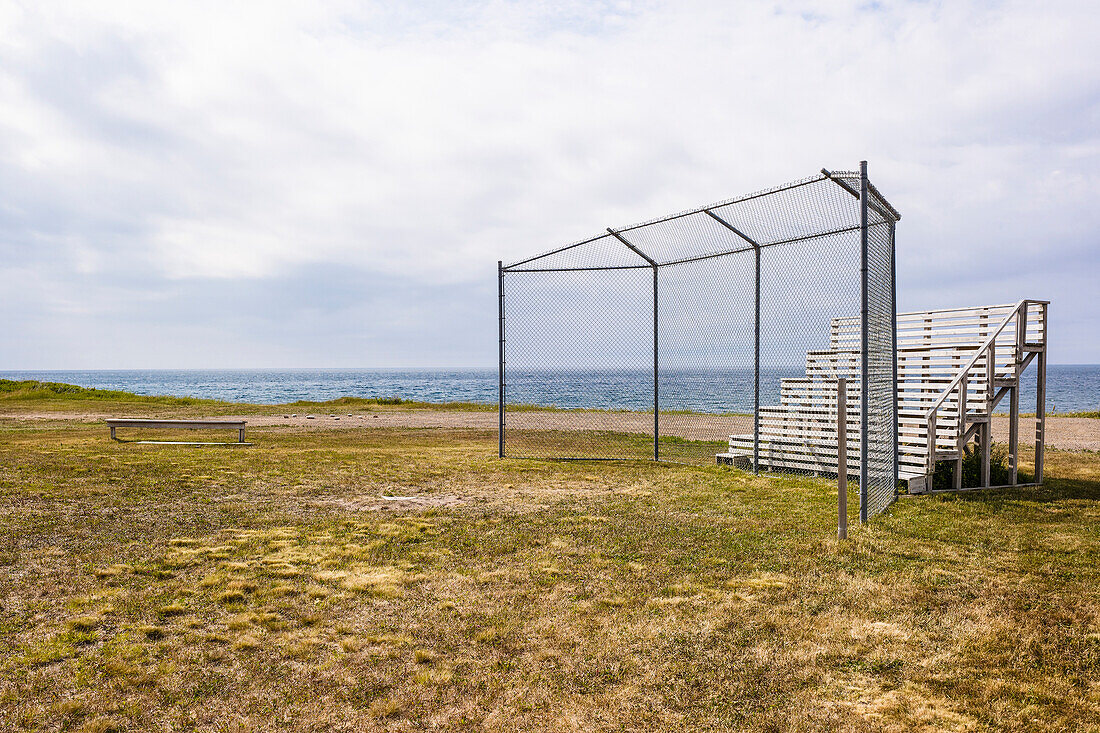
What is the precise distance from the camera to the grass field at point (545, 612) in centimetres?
312

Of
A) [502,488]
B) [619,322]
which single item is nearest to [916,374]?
[619,322]

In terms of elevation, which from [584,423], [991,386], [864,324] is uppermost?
[864,324]

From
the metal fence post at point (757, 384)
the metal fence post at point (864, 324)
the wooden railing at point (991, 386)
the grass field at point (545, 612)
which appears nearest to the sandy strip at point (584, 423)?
the metal fence post at point (757, 384)

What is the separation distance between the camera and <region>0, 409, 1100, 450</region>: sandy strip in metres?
17.6

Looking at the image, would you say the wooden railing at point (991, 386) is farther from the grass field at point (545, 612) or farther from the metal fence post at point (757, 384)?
the metal fence post at point (757, 384)

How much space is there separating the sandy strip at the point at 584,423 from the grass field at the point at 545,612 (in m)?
10.3

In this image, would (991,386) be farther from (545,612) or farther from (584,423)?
(584,423)

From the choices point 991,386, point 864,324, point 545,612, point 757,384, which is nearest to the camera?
point 545,612

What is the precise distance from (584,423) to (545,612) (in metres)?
17.6

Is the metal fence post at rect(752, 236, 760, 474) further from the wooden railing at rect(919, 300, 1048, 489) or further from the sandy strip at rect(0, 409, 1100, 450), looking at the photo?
the sandy strip at rect(0, 409, 1100, 450)

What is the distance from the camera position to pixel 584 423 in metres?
21.9

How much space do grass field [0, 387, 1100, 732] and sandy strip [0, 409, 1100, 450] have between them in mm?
10308

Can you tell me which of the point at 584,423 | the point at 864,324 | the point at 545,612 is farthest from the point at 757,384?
the point at 584,423

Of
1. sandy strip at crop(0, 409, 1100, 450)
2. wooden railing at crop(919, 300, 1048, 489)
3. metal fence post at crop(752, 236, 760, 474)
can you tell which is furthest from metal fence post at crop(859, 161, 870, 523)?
sandy strip at crop(0, 409, 1100, 450)
